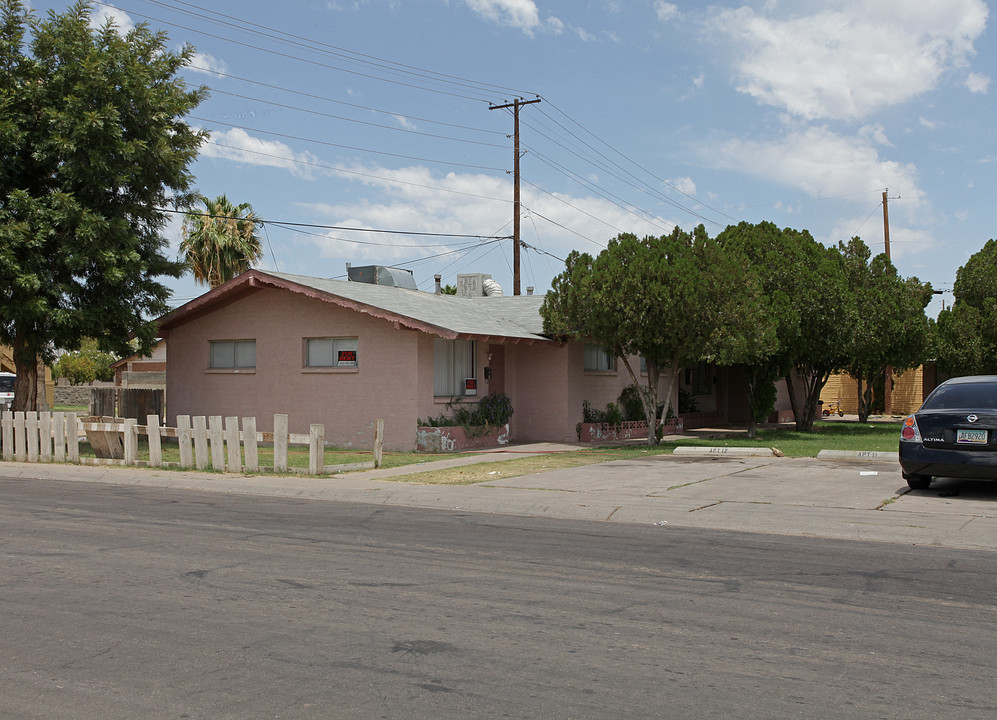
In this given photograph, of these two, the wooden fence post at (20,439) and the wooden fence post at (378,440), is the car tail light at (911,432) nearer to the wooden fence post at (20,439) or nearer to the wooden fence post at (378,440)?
the wooden fence post at (378,440)

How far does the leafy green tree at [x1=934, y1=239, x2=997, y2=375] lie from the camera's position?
29.6 m

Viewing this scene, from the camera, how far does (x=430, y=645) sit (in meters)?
5.62

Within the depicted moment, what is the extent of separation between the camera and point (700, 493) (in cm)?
1266

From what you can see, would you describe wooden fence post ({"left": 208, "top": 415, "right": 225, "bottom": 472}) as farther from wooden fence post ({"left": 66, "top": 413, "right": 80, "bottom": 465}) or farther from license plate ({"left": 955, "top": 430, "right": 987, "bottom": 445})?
license plate ({"left": 955, "top": 430, "right": 987, "bottom": 445})

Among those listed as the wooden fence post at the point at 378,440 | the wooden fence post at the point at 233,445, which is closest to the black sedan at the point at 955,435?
the wooden fence post at the point at 378,440

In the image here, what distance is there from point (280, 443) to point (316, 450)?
71 cm

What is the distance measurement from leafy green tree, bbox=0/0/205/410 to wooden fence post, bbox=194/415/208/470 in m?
6.01

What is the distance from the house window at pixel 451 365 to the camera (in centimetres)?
2111

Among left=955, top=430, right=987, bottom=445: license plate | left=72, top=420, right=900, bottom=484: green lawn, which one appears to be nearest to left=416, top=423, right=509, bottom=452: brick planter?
left=72, top=420, right=900, bottom=484: green lawn

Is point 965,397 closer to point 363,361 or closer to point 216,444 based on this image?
point 216,444

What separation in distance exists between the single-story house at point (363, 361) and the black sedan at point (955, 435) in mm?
9624

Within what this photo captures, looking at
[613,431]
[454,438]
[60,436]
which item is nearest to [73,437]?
[60,436]

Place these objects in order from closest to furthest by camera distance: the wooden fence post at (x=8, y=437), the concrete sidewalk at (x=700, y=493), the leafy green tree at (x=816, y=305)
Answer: the concrete sidewalk at (x=700, y=493) < the wooden fence post at (x=8, y=437) < the leafy green tree at (x=816, y=305)


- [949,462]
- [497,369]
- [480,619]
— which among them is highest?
[497,369]
